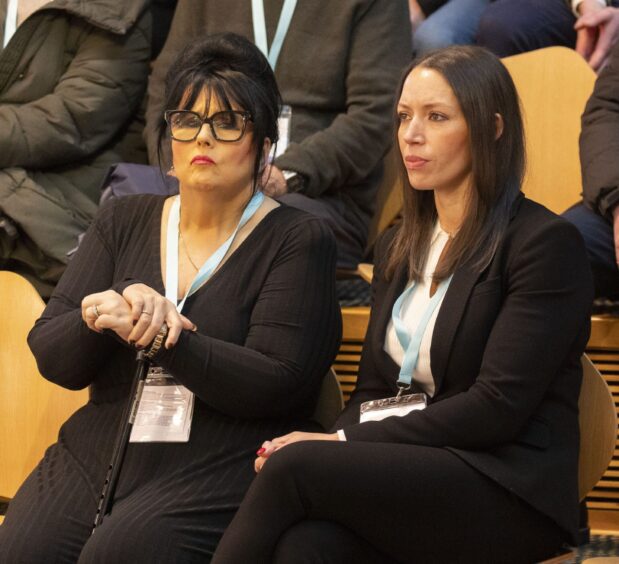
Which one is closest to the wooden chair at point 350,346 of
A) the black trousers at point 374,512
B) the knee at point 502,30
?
the black trousers at point 374,512

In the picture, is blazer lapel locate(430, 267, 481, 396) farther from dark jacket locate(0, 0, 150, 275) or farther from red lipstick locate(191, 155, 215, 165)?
dark jacket locate(0, 0, 150, 275)

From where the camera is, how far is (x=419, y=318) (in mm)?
2111

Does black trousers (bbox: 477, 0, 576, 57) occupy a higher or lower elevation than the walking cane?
higher

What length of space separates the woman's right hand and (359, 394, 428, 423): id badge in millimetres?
370

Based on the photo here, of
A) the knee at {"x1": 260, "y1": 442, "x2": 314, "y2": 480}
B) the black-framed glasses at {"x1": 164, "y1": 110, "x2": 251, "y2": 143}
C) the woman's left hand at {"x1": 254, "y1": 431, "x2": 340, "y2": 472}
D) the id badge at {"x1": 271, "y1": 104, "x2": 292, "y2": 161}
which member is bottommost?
the woman's left hand at {"x1": 254, "y1": 431, "x2": 340, "y2": 472}

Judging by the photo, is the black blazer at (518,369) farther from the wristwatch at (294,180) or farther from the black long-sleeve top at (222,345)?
the wristwatch at (294,180)

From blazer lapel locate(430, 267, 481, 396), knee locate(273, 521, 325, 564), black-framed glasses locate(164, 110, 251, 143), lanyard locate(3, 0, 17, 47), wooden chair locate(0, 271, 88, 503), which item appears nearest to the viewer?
knee locate(273, 521, 325, 564)

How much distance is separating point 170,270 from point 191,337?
241mm

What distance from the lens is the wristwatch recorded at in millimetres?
2941

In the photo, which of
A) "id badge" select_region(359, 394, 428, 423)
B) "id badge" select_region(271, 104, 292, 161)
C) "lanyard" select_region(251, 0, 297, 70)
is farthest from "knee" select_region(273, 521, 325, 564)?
"lanyard" select_region(251, 0, 297, 70)

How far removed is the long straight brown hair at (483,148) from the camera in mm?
2078

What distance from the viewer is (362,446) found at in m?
1.85

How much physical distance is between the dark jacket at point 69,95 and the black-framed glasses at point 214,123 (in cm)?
87

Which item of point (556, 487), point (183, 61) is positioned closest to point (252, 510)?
point (556, 487)
